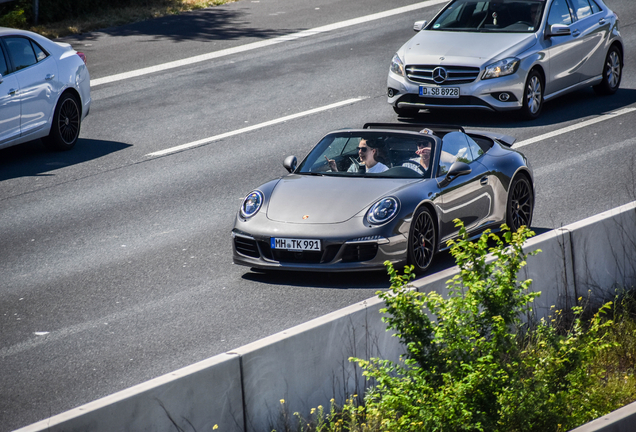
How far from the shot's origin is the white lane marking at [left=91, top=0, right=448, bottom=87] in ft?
61.4

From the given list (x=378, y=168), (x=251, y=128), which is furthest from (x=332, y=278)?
(x=251, y=128)

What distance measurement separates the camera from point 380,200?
28.3ft

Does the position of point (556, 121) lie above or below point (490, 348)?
below

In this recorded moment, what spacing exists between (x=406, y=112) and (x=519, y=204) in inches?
239

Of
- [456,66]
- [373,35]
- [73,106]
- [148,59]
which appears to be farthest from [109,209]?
[373,35]

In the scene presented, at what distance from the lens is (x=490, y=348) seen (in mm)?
5629

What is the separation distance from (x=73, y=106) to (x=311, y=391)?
9.58m

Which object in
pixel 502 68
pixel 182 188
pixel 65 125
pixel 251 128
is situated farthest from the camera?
pixel 251 128

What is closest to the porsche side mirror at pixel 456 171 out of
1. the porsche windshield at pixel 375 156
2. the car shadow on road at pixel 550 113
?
the porsche windshield at pixel 375 156

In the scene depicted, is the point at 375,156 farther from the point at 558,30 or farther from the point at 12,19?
the point at 12,19

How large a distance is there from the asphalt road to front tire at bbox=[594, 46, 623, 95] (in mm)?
212

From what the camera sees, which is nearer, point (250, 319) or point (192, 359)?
point (192, 359)

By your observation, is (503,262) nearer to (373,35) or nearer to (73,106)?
(73,106)

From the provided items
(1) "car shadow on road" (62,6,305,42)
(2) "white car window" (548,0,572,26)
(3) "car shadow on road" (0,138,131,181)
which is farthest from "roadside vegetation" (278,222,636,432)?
(1) "car shadow on road" (62,6,305,42)
